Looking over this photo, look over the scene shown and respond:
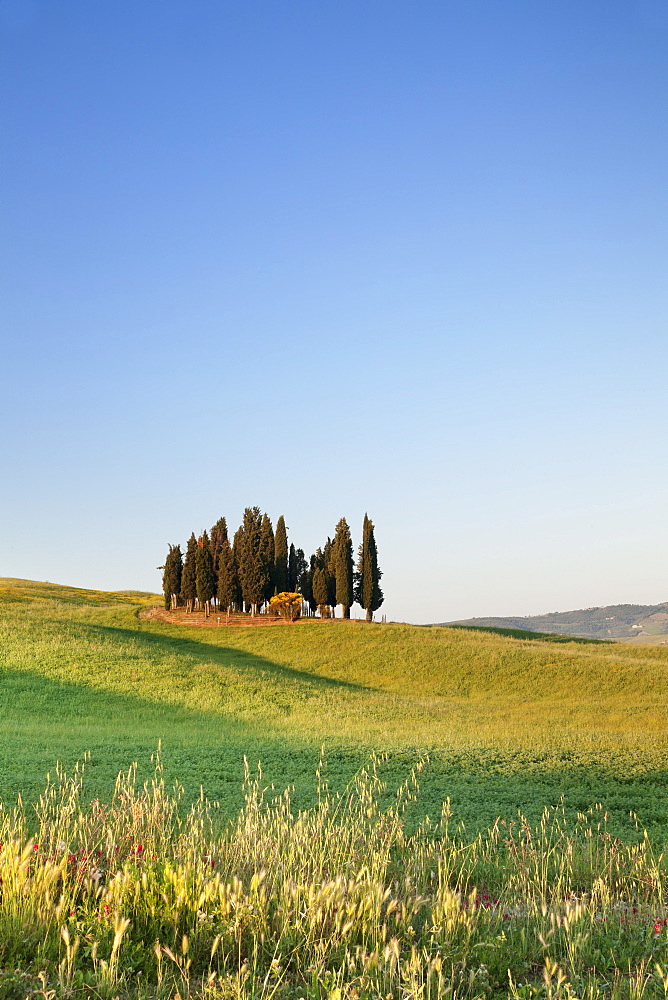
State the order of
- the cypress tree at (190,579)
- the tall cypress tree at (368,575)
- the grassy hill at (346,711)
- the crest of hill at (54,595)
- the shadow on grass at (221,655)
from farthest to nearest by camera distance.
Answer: the crest of hill at (54,595) → the cypress tree at (190,579) → the tall cypress tree at (368,575) → the shadow on grass at (221,655) → the grassy hill at (346,711)

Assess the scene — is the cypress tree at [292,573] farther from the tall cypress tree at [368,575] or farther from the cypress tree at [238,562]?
the tall cypress tree at [368,575]

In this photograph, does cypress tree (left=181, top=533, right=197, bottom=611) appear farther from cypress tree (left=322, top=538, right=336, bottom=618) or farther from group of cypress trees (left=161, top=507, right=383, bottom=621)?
cypress tree (left=322, top=538, right=336, bottom=618)

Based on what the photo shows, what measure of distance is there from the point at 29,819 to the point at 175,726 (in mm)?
11978

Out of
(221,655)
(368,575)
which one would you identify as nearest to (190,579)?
(368,575)

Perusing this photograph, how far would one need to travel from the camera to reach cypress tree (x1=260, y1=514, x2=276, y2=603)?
170ft

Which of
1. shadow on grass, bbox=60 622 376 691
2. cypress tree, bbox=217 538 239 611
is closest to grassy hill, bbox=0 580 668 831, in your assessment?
shadow on grass, bbox=60 622 376 691

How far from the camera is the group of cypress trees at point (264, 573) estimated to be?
2015 inches

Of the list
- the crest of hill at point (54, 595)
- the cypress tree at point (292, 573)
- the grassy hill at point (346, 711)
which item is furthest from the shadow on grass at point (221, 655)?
the crest of hill at point (54, 595)

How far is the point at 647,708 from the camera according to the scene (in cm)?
2433

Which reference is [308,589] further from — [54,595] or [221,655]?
[54,595]

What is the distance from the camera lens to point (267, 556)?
53.5 m

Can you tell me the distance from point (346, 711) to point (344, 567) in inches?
1145

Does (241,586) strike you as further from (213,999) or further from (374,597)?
(213,999)

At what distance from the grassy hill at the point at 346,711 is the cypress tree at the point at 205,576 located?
8.16m
